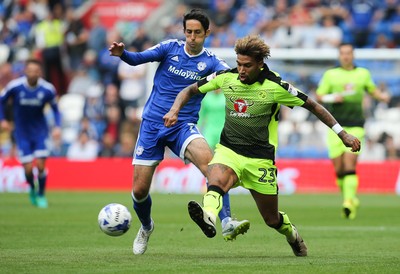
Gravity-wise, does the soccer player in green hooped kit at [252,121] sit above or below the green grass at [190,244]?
above

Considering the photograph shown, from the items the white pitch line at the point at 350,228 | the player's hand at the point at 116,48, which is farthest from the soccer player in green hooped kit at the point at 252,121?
the white pitch line at the point at 350,228

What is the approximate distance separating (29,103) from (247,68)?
9526 mm

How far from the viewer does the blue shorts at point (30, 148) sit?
18.5m

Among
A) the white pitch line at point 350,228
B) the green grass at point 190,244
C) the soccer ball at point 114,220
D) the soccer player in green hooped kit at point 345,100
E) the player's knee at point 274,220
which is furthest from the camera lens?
the soccer player in green hooped kit at point 345,100

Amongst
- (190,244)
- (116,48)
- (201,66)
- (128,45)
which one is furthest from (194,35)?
(128,45)

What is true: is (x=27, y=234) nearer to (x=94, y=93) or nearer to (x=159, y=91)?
(x=159, y=91)

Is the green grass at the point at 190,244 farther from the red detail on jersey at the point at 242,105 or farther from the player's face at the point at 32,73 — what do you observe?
the player's face at the point at 32,73

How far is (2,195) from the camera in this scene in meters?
22.0

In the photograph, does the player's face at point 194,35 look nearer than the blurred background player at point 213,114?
Yes

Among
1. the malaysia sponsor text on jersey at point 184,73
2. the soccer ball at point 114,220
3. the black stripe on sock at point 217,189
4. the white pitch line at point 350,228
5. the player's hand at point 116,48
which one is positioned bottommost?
the white pitch line at point 350,228

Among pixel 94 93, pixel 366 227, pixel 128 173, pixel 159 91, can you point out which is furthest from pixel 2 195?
→ pixel 159 91

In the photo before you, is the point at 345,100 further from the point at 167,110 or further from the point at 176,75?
the point at 167,110

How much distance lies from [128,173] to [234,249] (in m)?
13.5

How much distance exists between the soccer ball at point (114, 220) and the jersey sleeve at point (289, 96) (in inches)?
83.0
